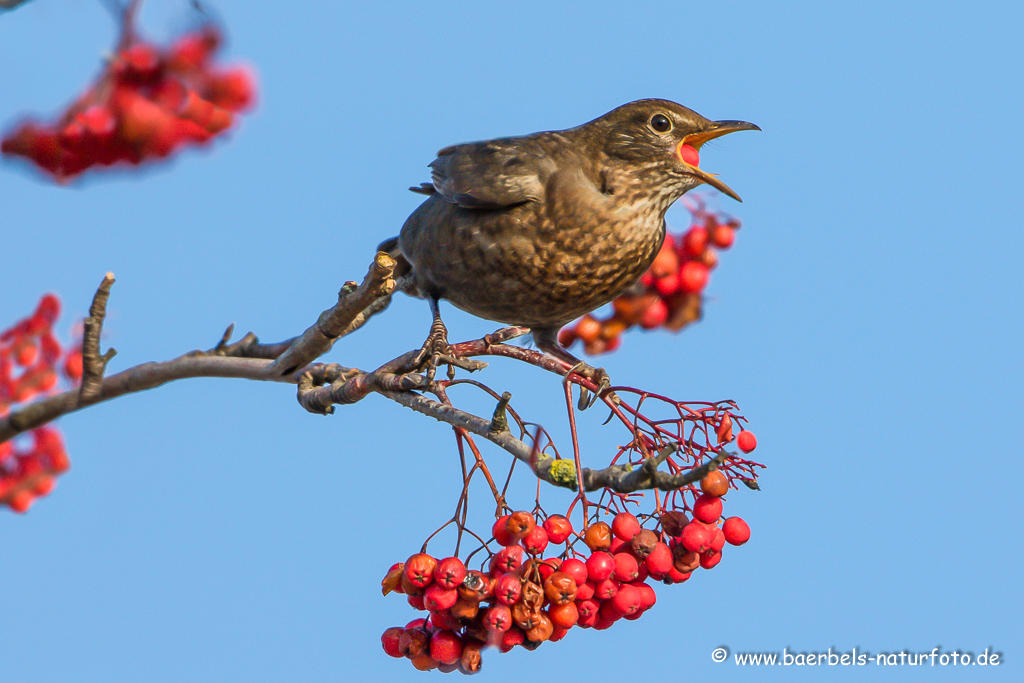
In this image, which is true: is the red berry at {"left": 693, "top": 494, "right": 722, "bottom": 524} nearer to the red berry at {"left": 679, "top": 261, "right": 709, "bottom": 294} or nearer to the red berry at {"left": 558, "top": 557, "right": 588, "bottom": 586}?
the red berry at {"left": 558, "top": 557, "right": 588, "bottom": 586}

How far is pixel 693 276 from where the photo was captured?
14.1 ft

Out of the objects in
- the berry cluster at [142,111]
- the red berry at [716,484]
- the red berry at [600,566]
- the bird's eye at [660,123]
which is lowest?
the red berry at [600,566]

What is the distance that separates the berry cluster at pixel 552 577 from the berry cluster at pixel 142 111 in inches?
50.5

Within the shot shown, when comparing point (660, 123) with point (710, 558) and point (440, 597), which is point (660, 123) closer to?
point (710, 558)

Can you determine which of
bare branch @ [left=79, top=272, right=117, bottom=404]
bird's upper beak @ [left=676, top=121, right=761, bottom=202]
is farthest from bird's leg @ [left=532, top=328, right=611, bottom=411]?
bare branch @ [left=79, top=272, right=117, bottom=404]

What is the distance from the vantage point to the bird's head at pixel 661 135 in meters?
3.69

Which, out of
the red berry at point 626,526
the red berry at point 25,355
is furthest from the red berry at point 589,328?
the red berry at point 25,355

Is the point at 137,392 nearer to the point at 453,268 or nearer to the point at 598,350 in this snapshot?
the point at 453,268

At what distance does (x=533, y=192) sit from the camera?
3604 mm

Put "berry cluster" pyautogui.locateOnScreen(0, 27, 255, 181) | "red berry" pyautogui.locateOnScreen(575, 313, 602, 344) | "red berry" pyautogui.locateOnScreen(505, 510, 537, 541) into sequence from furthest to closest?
1. "red berry" pyautogui.locateOnScreen(575, 313, 602, 344)
2. "red berry" pyautogui.locateOnScreen(505, 510, 537, 541)
3. "berry cluster" pyautogui.locateOnScreen(0, 27, 255, 181)

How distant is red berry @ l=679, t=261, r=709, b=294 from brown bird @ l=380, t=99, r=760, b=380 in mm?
564

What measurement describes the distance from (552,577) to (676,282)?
2.12 metres

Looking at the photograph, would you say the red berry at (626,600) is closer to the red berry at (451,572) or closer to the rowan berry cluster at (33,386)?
the red berry at (451,572)

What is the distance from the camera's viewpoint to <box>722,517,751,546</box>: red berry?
2.74 m
